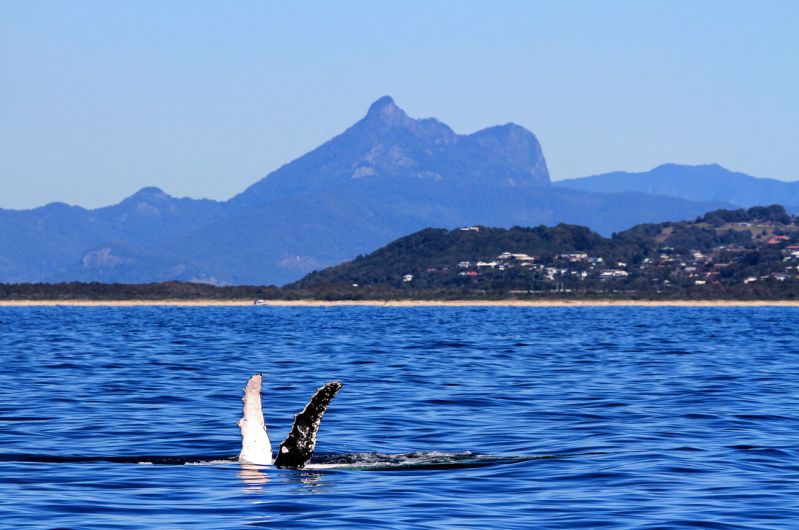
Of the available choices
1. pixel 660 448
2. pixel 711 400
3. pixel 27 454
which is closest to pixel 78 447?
pixel 27 454

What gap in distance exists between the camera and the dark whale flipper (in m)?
20.2

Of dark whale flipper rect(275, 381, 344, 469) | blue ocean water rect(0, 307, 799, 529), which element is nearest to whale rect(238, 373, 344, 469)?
dark whale flipper rect(275, 381, 344, 469)

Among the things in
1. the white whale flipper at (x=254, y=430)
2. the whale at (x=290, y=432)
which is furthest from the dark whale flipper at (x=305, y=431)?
the white whale flipper at (x=254, y=430)

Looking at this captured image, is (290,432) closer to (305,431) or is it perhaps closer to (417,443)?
(305,431)

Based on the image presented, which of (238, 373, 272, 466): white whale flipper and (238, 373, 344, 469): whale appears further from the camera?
(238, 373, 272, 466): white whale flipper

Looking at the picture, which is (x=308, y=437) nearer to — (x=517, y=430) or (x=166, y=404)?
(x=517, y=430)

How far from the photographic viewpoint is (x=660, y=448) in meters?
25.1

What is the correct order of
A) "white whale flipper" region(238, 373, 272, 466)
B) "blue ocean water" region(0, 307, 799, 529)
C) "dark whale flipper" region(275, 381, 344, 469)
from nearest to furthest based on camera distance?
1. "blue ocean water" region(0, 307, 799, 529)
2. "dark whale flipper" region(275, 381, 344, 469)
3. "white whale flipper" region(238, 373, 272, 466)

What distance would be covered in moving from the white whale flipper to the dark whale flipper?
361mm

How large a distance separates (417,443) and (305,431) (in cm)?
545

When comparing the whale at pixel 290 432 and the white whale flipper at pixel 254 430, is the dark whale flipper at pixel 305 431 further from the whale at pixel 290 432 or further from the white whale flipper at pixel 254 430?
the white whale flipper at pixel 254 430

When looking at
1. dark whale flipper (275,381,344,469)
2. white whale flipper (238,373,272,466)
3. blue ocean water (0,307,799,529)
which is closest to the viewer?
blue ocean water (0,307,799,529)

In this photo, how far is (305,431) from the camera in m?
21.1

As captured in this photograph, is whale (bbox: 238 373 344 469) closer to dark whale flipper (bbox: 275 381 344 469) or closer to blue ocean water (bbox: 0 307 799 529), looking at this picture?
dark whale flipper (bbox: 275 381 344 469)
